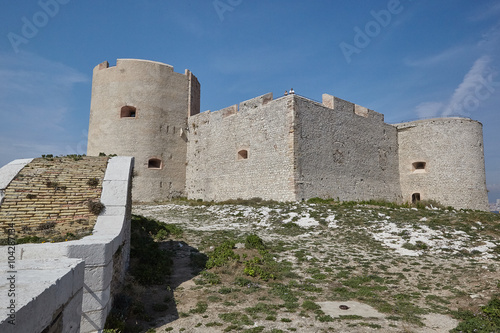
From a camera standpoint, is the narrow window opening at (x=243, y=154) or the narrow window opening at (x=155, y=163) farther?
the narrow window opening at (x=155, y=163)

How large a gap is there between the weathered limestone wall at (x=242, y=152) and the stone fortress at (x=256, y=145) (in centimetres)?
6

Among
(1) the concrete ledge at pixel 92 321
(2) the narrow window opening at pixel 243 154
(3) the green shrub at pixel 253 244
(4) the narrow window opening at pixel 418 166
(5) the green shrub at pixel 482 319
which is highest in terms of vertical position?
(2) the narrow window opening at pixel 243 154

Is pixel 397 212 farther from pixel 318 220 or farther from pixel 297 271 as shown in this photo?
pixel 297 271

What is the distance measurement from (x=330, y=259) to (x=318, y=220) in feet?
12.0

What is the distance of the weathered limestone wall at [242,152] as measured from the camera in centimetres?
1634

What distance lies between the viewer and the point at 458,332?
187 inches

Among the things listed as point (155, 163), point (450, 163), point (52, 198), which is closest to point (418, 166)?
point (450, 163)

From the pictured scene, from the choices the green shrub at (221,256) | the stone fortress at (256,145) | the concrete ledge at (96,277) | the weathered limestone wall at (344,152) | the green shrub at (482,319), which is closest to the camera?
the concrete ledge at (96,277)

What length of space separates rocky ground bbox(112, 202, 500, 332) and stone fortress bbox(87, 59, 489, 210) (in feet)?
18.3

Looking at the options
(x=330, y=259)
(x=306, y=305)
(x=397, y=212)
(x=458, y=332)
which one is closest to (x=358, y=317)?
(x=306, y=305)

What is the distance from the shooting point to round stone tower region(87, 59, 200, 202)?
69.1 ft

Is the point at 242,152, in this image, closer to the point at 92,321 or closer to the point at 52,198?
the point at 52,198

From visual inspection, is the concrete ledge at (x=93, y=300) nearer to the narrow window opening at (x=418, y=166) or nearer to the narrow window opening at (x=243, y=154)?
the narrow window opening at (x=243, y=154)

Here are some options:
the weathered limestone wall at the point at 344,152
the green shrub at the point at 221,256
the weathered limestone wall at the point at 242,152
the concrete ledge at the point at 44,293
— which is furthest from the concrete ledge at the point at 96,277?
the weathered limestone wall at the point at 344,152
